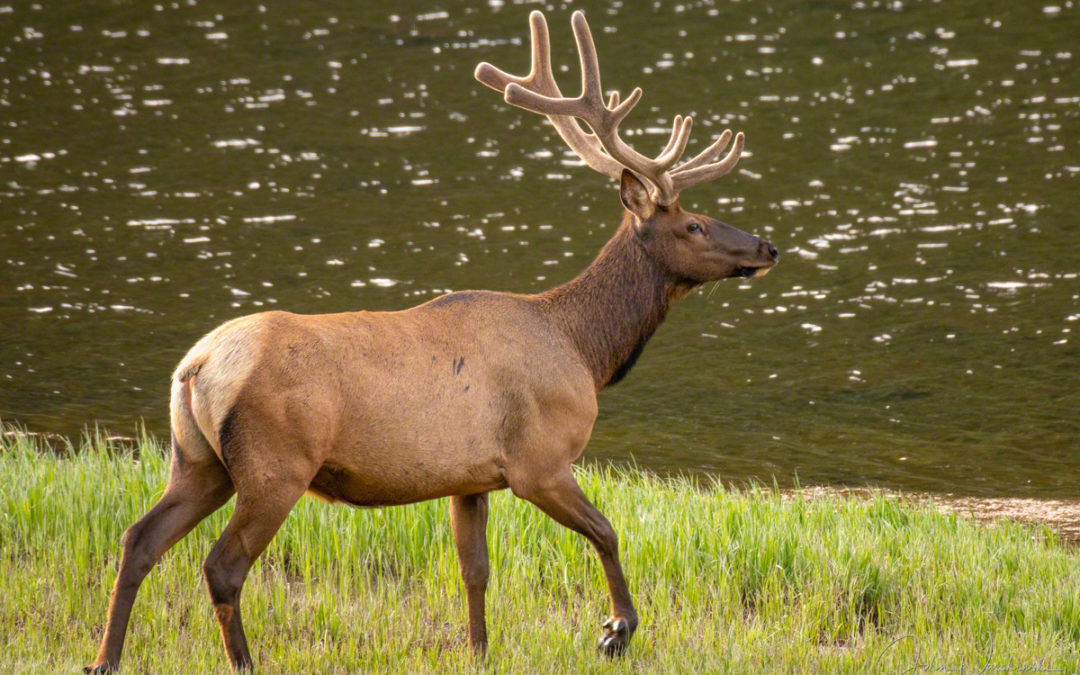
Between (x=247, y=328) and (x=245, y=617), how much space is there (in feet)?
5.32

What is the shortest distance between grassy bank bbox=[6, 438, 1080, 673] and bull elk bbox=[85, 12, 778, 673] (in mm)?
388

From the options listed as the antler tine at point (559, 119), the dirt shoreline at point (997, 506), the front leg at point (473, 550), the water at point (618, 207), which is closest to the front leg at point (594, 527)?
the front leg at point (473, 550)

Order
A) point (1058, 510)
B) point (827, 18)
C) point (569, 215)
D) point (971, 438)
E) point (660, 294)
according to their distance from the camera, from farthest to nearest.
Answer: point (827, 18)
point (569, 215)
point (971, 438)
point (1058, 510)
point (660, 294)

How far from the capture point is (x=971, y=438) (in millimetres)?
11891


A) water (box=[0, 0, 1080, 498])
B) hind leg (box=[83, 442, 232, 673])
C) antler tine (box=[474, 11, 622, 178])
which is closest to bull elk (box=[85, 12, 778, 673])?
hind leg (box=[83, 442, 232, 673])

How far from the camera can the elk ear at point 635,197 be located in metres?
7.46

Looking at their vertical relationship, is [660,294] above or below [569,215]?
above

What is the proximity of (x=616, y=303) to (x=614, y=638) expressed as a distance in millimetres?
1674

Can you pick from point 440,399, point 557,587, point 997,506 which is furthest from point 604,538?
point 997,506

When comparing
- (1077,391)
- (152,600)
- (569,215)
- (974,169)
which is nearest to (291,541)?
(152,600)

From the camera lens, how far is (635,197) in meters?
7.53

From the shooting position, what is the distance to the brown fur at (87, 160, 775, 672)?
237 inches

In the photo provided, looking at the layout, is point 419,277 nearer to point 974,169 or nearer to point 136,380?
point 136,380
